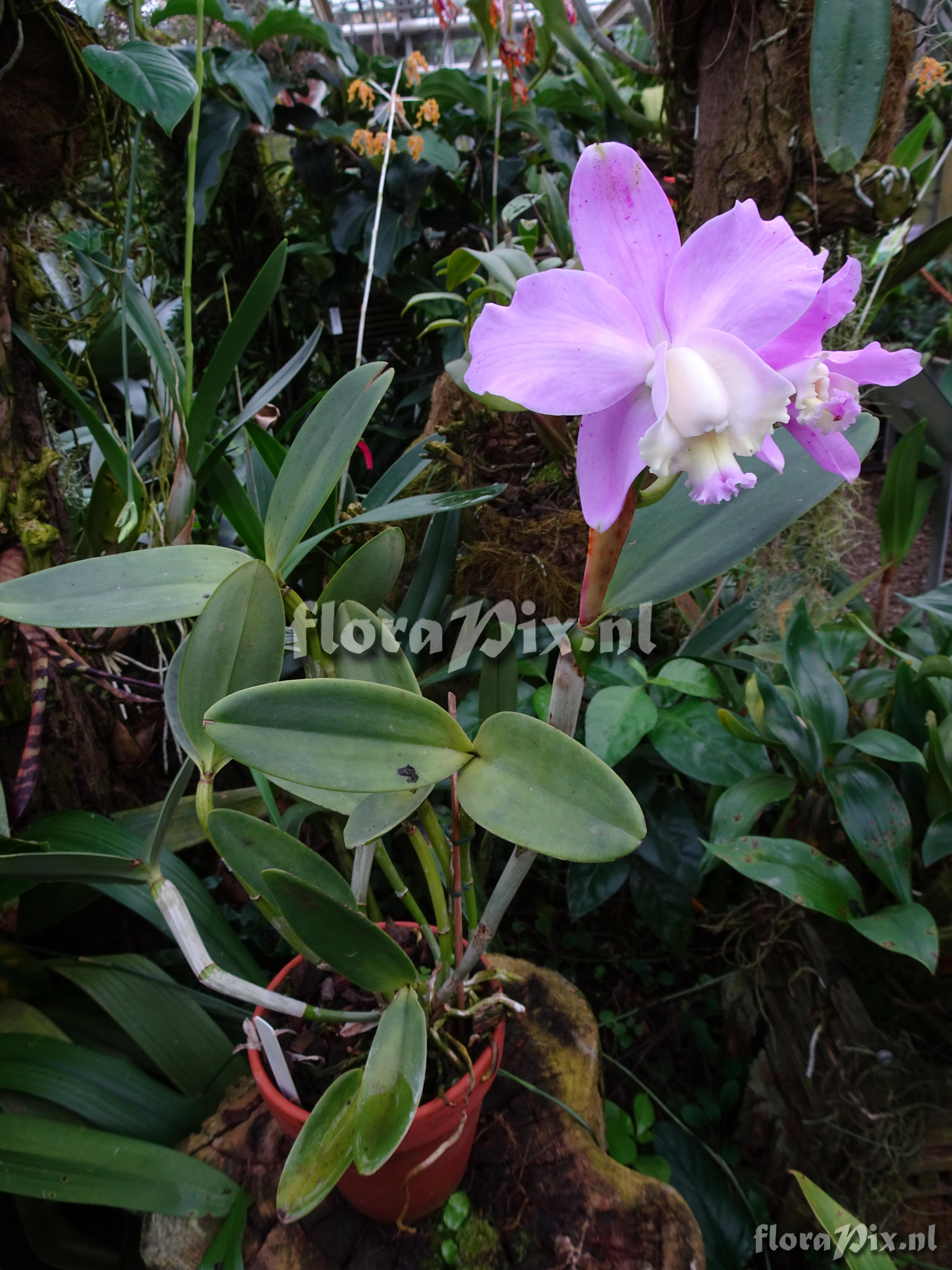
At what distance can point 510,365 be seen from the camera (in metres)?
0.30

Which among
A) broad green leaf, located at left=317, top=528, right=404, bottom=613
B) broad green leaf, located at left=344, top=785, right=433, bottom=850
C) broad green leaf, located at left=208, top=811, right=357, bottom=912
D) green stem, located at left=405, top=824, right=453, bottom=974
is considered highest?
broad green leaf, located at left=317, top=528, right=404, bottom=613

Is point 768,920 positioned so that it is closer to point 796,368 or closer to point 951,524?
point 796,368

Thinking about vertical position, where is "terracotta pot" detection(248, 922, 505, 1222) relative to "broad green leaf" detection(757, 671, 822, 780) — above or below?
below

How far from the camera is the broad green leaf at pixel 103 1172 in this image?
549mm

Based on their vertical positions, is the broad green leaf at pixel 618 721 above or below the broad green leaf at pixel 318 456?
below

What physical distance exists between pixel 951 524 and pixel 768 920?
1.02 m

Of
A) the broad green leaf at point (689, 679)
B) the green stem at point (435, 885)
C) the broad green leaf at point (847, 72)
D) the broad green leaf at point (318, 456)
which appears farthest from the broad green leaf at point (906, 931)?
the broad green leaf at point (847, 72)

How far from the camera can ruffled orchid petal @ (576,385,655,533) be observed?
1.03 feet

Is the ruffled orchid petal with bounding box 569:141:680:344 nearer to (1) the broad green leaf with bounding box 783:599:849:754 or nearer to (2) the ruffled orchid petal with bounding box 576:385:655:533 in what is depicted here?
(2) the ruffled orchid petal with bounding box 576:385:655:533

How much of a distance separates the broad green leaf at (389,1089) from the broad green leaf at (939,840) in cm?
51

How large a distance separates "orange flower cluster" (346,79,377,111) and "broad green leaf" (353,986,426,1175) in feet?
4.41

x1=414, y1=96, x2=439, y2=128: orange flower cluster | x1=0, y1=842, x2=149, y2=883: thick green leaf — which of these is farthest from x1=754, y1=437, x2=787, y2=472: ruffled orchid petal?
x1=414, y1=96, x2=439, y2=128: orange flower cluster

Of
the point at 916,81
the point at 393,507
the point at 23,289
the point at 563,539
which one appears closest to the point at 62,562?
the point at 23,289

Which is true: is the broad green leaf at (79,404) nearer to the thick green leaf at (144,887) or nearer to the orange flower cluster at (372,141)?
the thick green leaf at (144,887)
